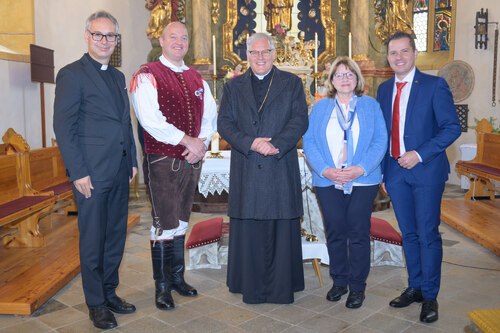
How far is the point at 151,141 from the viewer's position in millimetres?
3389

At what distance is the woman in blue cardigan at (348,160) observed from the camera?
11.0ft

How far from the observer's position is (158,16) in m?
8.87

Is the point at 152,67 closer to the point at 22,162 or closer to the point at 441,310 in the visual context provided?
the point at 22,162

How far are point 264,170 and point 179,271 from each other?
0.99 metres

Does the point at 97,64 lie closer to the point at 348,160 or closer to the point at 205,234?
the point at 348,160

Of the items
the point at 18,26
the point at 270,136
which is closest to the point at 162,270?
the point at 270,136

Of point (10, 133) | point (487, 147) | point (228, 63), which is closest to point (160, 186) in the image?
point (10, 133)

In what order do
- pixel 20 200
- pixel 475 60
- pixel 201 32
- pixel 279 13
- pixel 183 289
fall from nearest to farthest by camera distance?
pixel 183 289, pixel 20 200, pixel 201 32, pixel 279 13, pixel 475 60

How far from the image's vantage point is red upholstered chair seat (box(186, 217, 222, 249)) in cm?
437

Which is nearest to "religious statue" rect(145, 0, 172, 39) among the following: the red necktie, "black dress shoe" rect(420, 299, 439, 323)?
the red necktie

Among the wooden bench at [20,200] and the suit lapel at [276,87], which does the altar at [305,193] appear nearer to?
the suit lapel at [276,87]

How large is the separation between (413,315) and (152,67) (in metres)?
2.34

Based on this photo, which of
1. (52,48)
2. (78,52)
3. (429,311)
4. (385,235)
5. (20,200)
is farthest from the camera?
(78,52)

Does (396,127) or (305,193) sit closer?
(396,127)
